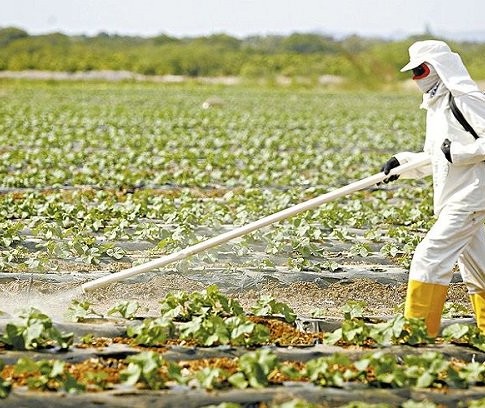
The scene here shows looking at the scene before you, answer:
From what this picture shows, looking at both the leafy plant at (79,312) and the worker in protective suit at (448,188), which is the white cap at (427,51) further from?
the leafy plant at (79,312)

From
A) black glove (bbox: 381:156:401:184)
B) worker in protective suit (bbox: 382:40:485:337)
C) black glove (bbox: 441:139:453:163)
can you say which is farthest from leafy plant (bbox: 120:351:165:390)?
black glove (bbox: 381:156:401:184)

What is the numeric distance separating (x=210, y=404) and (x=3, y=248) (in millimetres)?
3874

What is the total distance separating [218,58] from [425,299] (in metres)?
71.0

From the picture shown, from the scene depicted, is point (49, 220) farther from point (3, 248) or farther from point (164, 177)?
point (164, 177)

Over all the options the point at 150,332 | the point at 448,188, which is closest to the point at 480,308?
the point at 448,188

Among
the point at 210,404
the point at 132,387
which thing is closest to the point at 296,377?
the point at 210,404

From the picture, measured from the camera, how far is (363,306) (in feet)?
20.1

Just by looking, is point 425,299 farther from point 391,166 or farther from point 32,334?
point 32,334

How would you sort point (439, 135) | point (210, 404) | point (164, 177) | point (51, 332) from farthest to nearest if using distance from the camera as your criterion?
point (164, 177), point (439, 135), point (51, 332), point (210, 404)

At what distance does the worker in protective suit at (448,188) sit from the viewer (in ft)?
18.6

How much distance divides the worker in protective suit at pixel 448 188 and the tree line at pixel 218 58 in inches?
2132

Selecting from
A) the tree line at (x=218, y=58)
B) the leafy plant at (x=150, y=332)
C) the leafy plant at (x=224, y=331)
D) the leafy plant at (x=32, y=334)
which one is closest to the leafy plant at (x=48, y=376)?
the leafy plant at (x=32, y=334)

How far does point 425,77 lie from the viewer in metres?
5.88

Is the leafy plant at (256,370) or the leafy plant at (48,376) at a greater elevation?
the leafy plant at (256,370)
